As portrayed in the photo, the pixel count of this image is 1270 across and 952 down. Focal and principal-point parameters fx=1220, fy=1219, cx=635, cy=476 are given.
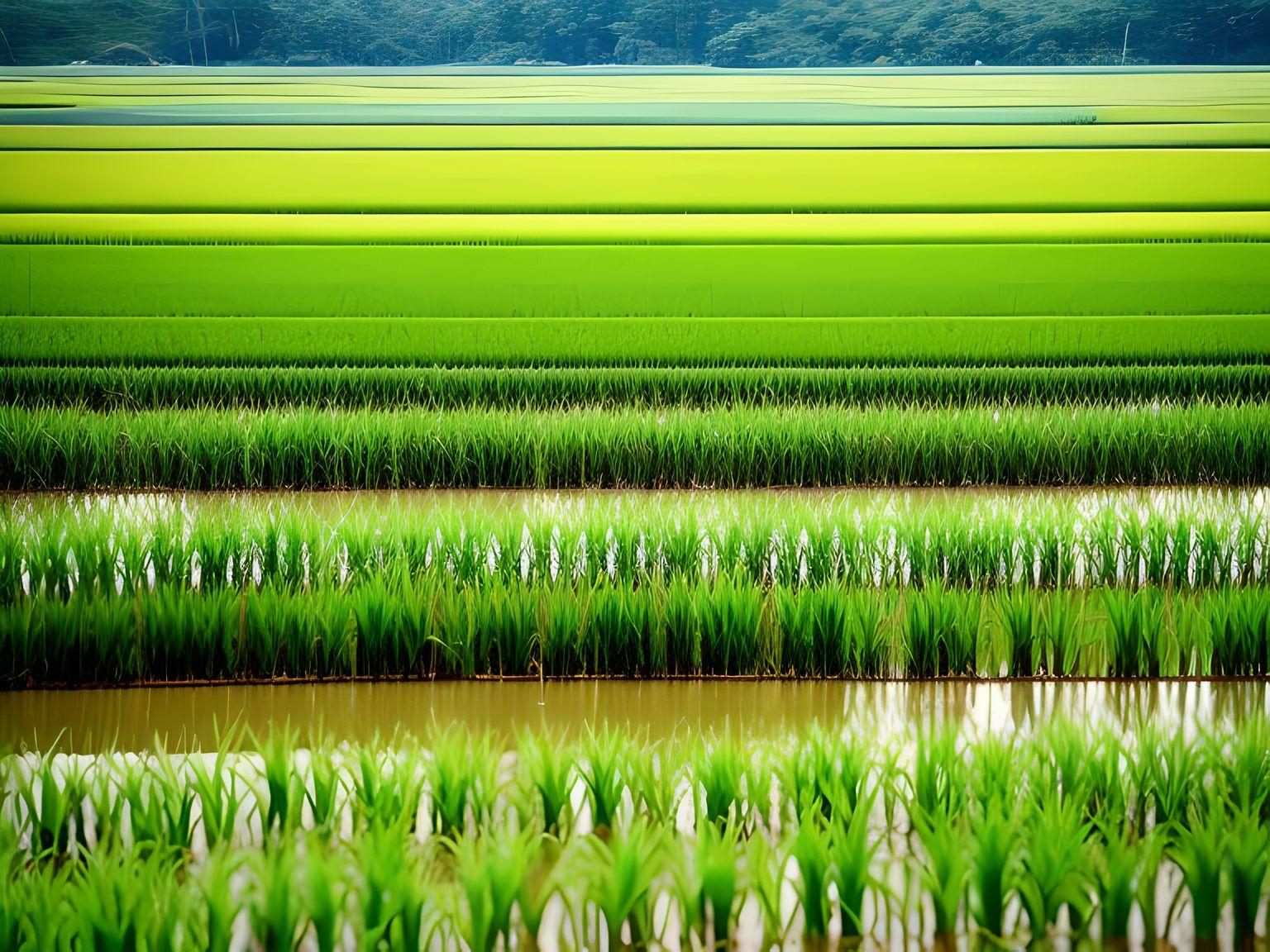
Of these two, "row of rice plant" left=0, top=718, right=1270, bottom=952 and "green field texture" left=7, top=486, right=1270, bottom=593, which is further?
"green field texture" left=7, top=486, right=1270, bottom=593

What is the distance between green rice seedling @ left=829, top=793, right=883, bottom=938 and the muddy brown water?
623 mm

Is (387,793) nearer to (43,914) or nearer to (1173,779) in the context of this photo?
(43,914)

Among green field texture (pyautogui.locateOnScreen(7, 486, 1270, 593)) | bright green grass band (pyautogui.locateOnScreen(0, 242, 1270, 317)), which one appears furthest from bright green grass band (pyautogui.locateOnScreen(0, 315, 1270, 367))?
green field texture (pyautogui.locateOnScreen(7, 486, 1270, 593))

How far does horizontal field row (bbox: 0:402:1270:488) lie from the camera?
371 cm

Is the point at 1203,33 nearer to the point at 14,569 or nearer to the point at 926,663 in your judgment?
the point at 926,663

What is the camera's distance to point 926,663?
7.45ft

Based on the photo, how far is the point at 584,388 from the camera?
470cm

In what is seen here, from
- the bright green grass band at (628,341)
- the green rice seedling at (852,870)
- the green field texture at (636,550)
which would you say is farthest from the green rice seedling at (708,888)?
the bright green grass band at (628,341)

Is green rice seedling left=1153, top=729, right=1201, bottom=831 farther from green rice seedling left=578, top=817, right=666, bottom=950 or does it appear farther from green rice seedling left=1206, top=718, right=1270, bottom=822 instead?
green rice seedling left=578, top=817, right=666, bottom=950

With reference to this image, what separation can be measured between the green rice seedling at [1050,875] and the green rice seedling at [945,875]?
0.06 meters

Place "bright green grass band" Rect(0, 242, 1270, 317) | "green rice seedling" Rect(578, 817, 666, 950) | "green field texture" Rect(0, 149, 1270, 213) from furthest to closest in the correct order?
"green field texture" Rect(0, 149, 1270, 213) < "bright green grass band" Rect(0, 242, 1270, 317) < "green rice seedling" Rect(578, 817, 666, 950)

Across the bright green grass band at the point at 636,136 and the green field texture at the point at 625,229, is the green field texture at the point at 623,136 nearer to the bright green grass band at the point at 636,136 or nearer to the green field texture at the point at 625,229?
the bright green grass band at the point at 636,136

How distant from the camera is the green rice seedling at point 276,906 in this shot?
125 centimetres

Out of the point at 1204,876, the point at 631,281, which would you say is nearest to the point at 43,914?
the point at 1204,876
